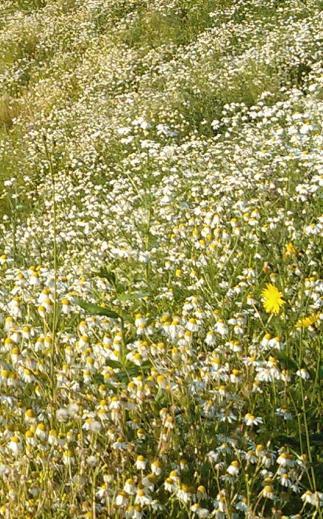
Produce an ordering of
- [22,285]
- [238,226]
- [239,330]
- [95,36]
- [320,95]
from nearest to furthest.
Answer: [239,330]
[22,285]
[238,226]
[320,95]
[95,36]

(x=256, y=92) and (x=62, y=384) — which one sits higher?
(x=256, y=92)

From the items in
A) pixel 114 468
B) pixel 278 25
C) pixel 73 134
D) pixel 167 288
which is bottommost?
pixel 114 468

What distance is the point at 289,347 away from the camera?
2463mm

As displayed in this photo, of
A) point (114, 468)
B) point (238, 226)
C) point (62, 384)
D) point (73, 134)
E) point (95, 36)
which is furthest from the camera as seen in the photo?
point (95, 36)

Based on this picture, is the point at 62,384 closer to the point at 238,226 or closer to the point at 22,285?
the point at 22,285

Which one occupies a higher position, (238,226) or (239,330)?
(238,226)

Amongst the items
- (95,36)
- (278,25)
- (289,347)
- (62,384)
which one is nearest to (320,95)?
(278,25)

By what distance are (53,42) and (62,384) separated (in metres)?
9.51

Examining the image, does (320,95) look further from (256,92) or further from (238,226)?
(238,226)

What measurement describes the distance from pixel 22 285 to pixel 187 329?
0.68 meters

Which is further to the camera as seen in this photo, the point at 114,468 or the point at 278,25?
the point at 278,25

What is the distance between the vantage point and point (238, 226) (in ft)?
10.5

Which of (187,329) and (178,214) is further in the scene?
(178,214)

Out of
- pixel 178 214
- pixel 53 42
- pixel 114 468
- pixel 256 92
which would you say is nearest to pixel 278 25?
pixel 256 92
